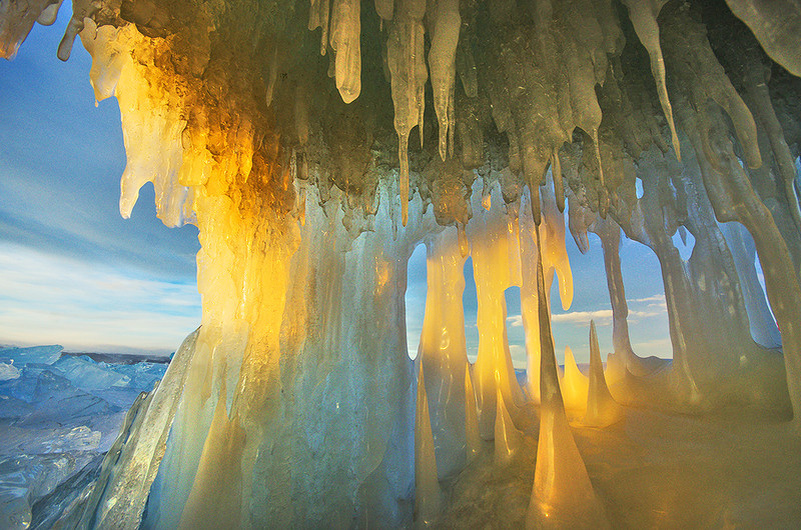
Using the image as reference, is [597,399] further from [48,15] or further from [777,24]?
[48,15]

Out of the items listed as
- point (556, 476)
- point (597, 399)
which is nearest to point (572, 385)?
point (597, 399)

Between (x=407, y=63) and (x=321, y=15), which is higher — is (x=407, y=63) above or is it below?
below

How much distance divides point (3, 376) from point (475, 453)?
7.96 m

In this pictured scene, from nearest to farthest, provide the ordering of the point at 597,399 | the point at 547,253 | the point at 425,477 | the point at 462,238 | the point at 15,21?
the point at 15,21 → the point at 425,477 → the point at 597,399 → the point at 462,238 → the point at 547,253

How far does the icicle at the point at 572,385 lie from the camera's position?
443 cm

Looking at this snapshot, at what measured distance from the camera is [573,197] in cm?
411

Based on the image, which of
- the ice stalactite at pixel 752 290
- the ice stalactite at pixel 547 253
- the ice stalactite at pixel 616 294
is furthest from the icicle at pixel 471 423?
the ice stalactite at pixel 752 290

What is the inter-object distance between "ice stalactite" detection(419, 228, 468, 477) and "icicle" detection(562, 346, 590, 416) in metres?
1.33

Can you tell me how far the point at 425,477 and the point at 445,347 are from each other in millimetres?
1415

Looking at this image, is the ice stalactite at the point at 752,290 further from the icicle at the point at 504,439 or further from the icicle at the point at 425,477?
the icicle at the point at 425,477

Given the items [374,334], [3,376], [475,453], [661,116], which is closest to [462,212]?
[374,334]

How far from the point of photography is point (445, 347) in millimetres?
4254

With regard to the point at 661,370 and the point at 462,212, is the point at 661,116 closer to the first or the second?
the point at 462,212

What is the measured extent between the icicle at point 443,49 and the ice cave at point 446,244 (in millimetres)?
19
